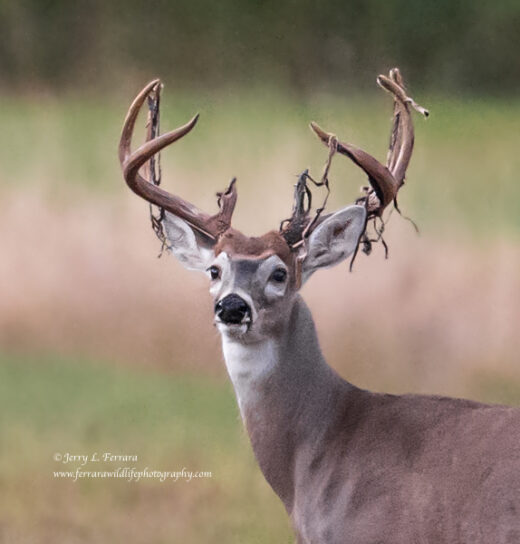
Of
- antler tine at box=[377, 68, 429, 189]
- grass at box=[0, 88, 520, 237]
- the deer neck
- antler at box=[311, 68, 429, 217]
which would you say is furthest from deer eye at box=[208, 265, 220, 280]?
grass at box=[0, 88, 520, 237]

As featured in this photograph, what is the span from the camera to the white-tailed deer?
11.3 ft

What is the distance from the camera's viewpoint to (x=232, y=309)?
11.4 feet

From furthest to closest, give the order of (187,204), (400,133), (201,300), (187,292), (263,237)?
(187,292), (201,300), (400,133), (187,204), (263,237)

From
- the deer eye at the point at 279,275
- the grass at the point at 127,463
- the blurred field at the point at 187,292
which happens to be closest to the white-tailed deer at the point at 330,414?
the deer eye at the point at 279,275

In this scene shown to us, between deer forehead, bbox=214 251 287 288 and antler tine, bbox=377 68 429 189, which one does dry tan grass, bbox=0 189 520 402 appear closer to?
antler tine, bbox=377 68 429 189

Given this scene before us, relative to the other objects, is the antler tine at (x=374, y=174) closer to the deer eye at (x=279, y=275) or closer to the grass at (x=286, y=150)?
the deer eye at (x=279, y=275)

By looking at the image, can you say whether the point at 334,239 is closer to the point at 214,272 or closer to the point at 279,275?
the point at 279,275

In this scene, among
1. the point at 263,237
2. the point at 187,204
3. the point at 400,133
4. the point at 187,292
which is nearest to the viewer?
the point at 263,237

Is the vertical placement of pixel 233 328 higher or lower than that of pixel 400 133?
lower

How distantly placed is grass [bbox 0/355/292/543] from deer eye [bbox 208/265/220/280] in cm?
122

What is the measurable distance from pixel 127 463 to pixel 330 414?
151 centimetres

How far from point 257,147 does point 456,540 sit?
2260 millimetres

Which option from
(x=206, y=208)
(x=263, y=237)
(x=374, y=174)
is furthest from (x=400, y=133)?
(x=206, y=208)

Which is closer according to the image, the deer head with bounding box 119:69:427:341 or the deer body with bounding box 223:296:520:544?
the deer body with bounding box 223:296:520:544
